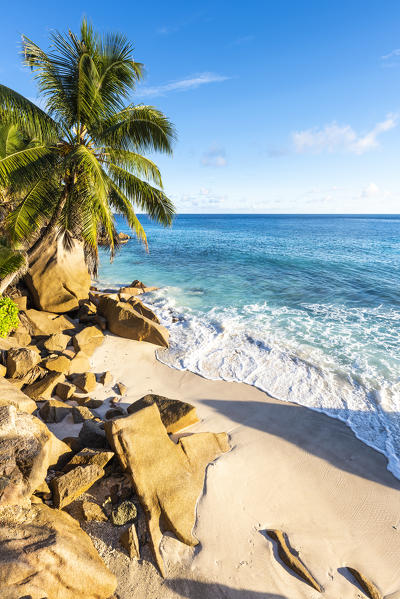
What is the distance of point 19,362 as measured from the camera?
6730 mm

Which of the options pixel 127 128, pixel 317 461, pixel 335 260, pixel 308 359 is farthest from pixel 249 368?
pixel 335 260

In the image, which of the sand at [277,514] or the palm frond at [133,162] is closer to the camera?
the sand at [277,514]

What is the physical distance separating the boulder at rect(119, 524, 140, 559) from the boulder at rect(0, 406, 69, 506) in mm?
1280

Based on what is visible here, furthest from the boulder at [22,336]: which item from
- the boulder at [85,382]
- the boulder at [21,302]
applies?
the boulder at [85,382]

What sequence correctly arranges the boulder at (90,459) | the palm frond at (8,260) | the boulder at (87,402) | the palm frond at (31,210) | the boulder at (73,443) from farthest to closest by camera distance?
1. the palm frond at (31,210)
2. the palm frond at (8,260)
3. the boulder at (87,402)
4. the boulder at (73,443)
5. the boulder at (90,459)

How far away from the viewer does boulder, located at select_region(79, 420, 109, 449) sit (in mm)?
4957

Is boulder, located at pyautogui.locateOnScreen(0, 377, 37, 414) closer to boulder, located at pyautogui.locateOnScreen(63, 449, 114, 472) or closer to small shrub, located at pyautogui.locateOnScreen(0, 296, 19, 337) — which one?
boulder, located at pyautogui.locateOnScreen(63, 449, 114, 472)

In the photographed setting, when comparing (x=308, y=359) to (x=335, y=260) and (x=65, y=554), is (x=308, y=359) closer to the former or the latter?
(x=65, y=554)

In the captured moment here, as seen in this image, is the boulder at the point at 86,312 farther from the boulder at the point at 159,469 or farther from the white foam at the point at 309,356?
the boulder at the point at 159,469

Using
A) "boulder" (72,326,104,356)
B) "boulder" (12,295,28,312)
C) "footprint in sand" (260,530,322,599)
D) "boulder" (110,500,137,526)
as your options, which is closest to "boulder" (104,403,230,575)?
"boulder" (110,500,137,526)

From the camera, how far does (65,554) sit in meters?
3.13

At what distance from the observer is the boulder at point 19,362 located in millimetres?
6680

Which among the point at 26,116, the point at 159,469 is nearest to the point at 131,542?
the point at 159,469

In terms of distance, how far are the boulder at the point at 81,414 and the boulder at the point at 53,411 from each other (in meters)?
0.14
